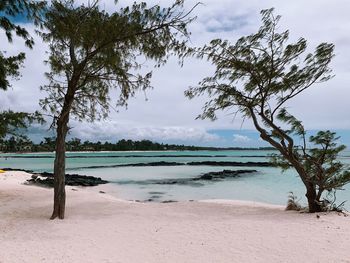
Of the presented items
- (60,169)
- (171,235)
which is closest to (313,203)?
(171,235)

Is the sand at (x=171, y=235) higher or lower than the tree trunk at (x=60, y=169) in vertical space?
lower

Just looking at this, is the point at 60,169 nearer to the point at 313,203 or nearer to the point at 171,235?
the point at 171,235

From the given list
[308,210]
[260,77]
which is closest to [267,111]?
[260,77]

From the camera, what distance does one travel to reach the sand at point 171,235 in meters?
5.76

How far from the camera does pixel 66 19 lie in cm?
888

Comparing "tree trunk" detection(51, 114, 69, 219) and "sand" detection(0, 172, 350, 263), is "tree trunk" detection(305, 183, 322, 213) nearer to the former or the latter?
"sand" detection(0, 172, 350, 263)

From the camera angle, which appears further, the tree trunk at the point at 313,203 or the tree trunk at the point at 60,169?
the tree trunk at the point at 313,203

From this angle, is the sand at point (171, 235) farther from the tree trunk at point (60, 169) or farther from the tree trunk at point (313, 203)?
the tree trunk at point (313, 203)

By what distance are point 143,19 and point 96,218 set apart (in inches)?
238

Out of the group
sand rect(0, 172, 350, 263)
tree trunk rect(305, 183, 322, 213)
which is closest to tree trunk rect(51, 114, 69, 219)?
sand rect(0, 172, 350, 263)

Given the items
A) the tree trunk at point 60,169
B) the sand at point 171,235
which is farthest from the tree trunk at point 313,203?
the tree trunk at point 60,169

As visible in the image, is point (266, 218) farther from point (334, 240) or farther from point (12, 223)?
point (12, 223)

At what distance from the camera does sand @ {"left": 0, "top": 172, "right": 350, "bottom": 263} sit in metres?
5.76

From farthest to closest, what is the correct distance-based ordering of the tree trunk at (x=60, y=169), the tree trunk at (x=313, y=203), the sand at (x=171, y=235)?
the tree trunk at (x=313, y=203) → the tree trunk at (x=60, y=169) → the sand at (x=171, y=235)
